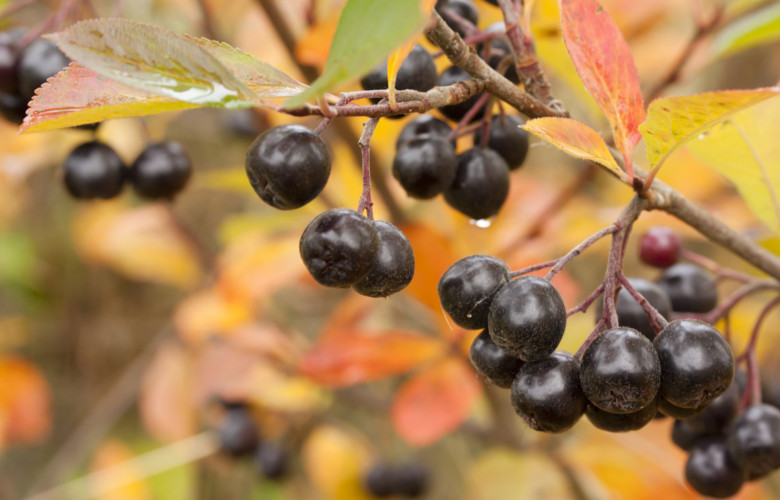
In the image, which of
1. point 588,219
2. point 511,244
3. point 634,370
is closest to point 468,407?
point 511,244

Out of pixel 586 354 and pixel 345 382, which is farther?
pixel 345 382

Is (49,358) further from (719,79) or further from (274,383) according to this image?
(719,79)

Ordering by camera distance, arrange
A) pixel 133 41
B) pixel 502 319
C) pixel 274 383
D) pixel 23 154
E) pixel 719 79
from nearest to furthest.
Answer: pixel 133 41
pixel 502 319
pixel 23 154
pixel 274 383
pixel 719 79

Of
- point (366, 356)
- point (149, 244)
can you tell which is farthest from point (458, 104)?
point (149, 244)

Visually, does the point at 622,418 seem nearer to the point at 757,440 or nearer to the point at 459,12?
the point at 757,440

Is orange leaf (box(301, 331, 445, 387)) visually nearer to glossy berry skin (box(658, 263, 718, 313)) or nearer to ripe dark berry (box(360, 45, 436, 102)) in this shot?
glossy berry skin (box(658, 263, 718, 313))
